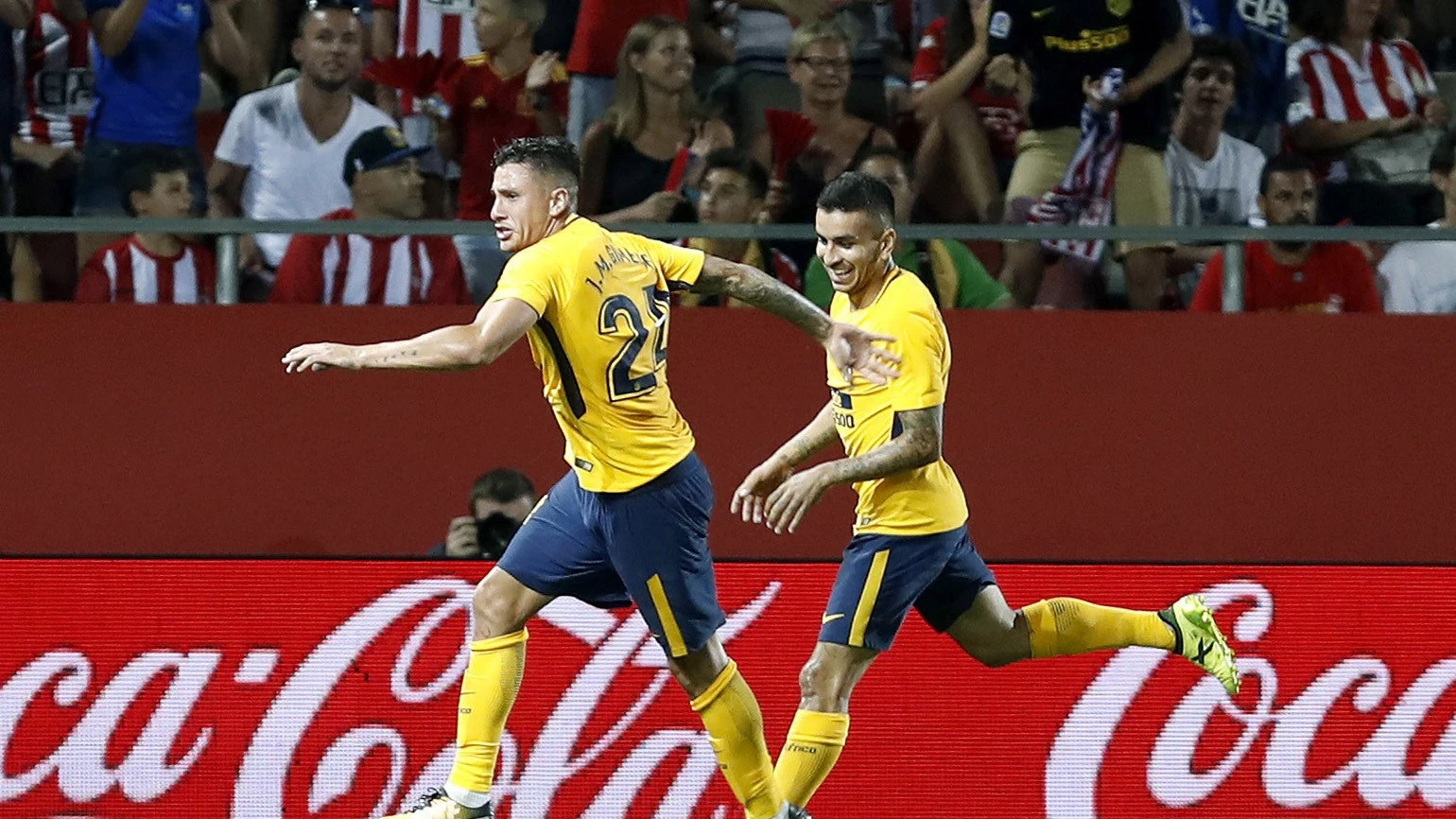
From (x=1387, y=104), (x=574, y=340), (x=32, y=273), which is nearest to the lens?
(x=574, y=340)

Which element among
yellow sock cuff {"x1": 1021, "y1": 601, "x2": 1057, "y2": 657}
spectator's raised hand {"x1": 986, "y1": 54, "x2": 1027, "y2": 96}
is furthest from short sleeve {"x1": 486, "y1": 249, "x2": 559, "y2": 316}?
spectator's raised hand {"x1": 986, "y1": 54, "x2": 1027, "y2": 96}

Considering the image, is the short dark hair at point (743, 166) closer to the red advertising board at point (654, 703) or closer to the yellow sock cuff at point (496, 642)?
the red advertising board at point (654, 703)

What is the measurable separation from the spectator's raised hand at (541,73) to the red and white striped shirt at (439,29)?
0.23 m

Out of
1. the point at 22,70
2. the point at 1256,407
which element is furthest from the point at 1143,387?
the point at 22,70

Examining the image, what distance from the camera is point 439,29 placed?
8477mm

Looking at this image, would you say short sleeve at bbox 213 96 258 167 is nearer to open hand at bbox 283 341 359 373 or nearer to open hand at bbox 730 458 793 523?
open hand at bbox 730 458 793 523

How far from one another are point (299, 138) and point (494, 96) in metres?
0.77

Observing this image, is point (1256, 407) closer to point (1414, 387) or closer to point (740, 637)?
point (1414, 387)

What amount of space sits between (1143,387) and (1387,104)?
5.10ft

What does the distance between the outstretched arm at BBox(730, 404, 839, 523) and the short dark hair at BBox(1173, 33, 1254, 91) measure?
9.52 feet

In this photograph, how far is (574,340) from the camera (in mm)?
5867

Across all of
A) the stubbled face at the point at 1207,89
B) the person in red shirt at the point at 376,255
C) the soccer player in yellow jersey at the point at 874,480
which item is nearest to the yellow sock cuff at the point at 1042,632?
the soccer player in yellow jersey at the point at 874,480

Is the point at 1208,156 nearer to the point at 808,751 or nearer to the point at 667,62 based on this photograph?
the point at 667,62

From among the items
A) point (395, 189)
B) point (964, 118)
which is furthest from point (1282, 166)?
point (395, 189)
